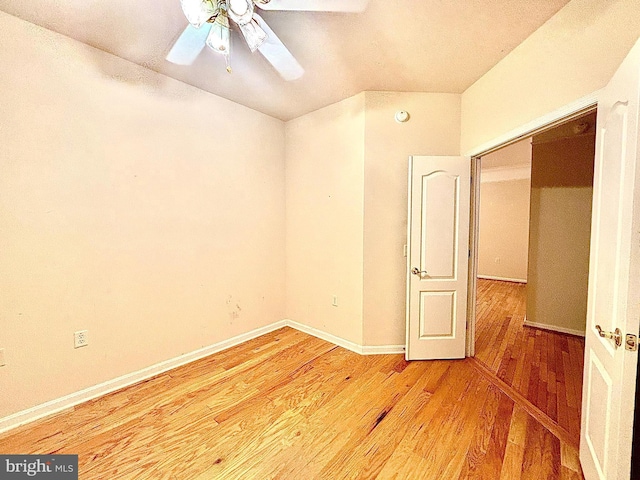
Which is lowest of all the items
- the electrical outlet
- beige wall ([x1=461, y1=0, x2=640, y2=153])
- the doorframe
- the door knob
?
the electrical outlet

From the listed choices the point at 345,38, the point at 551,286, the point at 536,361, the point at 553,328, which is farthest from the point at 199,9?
the point at 553,328

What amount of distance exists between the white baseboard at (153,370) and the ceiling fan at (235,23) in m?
2.43

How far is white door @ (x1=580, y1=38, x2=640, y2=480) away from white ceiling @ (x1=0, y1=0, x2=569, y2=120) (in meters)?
0.86

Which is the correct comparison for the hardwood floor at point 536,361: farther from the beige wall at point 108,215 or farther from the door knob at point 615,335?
the beige wall at point 108,215

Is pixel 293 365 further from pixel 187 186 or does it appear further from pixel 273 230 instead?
pixel 187 186

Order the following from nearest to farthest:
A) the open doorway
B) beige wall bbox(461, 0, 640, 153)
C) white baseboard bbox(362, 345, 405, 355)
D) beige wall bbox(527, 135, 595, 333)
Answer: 1. beige wall bbox(461, 0, 640, 153)
2. the open doorway
3. white baseboard bbox(362, 345, 405, 355)
4. beige wall bbox(527, 135, 595, 333)

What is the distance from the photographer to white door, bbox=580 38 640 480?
0.99 meters

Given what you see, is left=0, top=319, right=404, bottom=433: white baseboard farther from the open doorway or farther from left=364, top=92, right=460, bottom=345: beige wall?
the open doorway

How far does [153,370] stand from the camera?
7.50 ft

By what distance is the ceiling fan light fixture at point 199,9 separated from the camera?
1288 millimetres

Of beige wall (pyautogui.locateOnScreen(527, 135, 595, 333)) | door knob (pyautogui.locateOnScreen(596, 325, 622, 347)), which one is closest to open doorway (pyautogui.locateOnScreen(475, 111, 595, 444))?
beige wall (pyautogui.locateOnScreen(527, 135, 595, 333))

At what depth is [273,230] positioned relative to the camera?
327 cm

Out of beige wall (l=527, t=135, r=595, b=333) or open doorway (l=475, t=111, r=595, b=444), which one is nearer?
open doorway (l=475, t=111, r=595, b=444)

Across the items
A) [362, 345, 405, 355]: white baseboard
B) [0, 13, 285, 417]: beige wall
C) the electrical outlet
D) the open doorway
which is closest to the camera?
[0, 13, 285, 417]: beige wall
